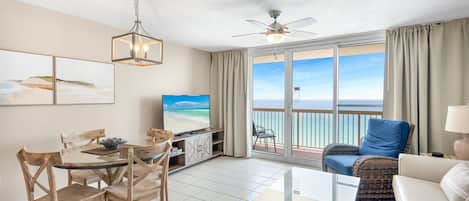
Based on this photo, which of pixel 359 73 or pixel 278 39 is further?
pixel 359 73

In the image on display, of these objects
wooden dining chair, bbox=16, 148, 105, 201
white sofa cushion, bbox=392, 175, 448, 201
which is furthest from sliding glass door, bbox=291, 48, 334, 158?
wooden dining chair, bbox=16, 148, 105, 201

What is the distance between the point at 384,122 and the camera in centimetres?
314

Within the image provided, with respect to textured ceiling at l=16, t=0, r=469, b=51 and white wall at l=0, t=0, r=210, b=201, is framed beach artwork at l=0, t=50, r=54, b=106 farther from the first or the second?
textured ceiling at l=16, t=0, r=469, b=51

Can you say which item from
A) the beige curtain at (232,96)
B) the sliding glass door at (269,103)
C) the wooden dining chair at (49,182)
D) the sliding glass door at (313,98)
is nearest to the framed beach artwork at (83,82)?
the wooden dining chair at (49,182)

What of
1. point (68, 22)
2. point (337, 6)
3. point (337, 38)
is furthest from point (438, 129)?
point (68, 22)

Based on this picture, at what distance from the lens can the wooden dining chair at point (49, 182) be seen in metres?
1.67

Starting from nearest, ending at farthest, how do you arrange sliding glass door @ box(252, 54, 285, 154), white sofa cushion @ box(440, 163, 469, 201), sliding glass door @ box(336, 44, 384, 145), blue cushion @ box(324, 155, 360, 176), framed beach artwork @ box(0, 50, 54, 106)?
white sofa cushion @ box(440, 163, 469, 201) < framed beach artwork @ box(0, 50, 54, 106) < blue cushion @ box(324, 155, 360, 176) < sliding glass door @ box(336, 44, 384, 145) < sliding glass door @ box(252, 54, 285, 154)

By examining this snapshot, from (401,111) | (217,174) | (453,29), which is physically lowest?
(217,174)

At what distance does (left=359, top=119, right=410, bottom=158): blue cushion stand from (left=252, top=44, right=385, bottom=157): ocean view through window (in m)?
0.78

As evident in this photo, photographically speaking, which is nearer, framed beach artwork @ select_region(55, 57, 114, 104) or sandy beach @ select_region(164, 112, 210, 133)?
framed beach artwork @ select_region(55, 57, 114, 104)

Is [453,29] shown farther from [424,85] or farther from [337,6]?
[337,6]

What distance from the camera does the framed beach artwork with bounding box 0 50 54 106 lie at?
238 cm

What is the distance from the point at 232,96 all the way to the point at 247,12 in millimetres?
2350

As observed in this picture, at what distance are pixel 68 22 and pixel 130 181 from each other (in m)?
2.22
